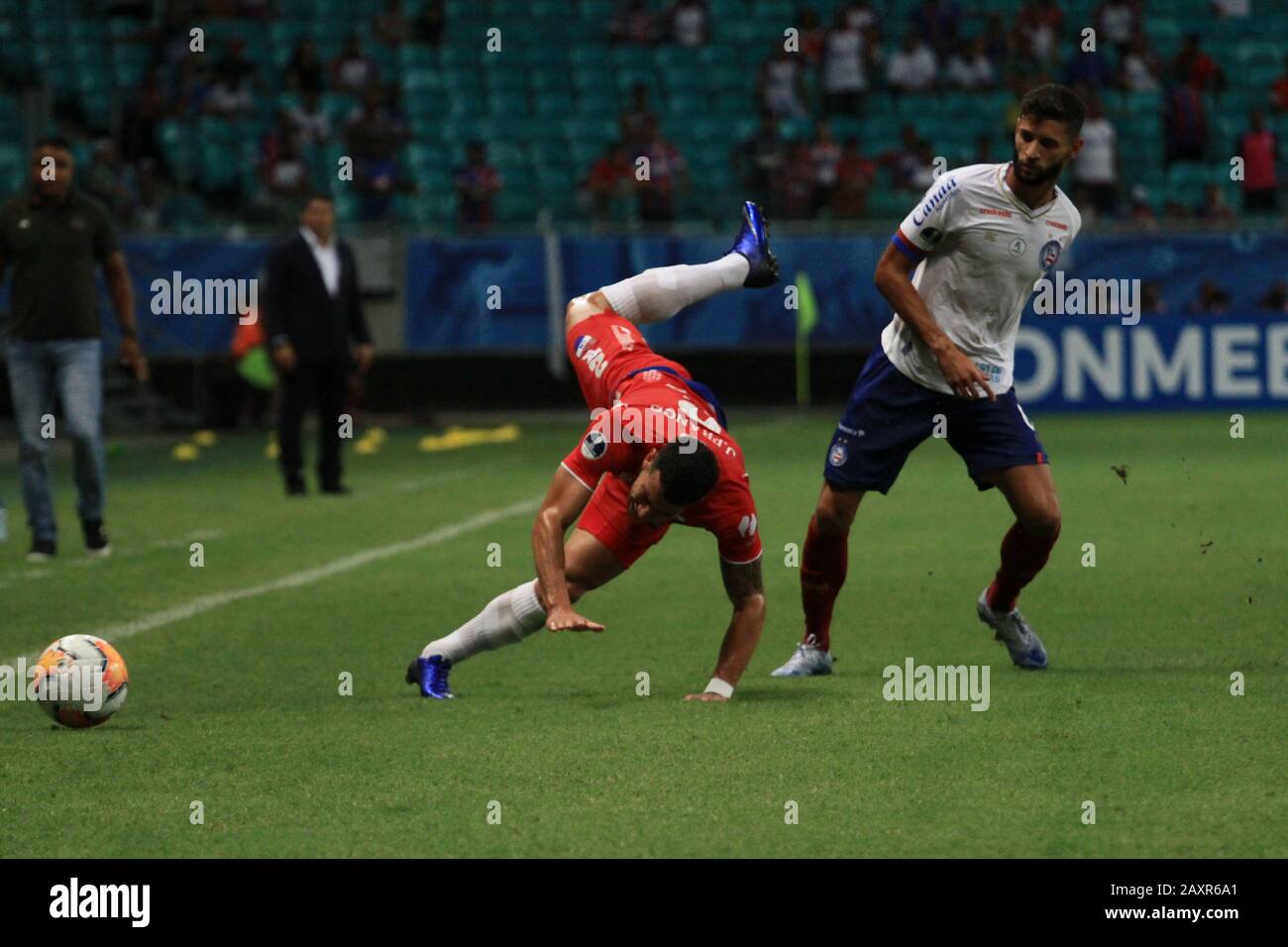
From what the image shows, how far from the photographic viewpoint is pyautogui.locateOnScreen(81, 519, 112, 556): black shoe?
1173cm

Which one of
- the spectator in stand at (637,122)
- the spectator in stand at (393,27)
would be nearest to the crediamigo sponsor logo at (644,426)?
the spectator in stand at (637,122)

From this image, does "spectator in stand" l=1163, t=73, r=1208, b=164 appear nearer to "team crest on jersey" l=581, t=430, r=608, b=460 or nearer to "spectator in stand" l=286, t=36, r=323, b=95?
"spectator in stand" l=286, t=36, r=323, b=95

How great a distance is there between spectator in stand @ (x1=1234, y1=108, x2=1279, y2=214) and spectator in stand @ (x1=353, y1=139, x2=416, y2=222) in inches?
389

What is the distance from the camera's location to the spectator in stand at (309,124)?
25219 millimetres

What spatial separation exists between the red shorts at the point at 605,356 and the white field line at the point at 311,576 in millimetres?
2568

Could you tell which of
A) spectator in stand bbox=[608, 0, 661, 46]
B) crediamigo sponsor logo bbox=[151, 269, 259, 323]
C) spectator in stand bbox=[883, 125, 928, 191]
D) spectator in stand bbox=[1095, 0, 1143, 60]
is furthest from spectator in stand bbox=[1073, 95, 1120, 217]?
crediamigo sponsor logo bbox=[151, 269, 259, 323]

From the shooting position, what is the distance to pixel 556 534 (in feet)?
22.0

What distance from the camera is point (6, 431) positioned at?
22.8 m

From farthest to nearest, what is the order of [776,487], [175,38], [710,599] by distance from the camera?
[175,38] → [776,487] → [710,599]

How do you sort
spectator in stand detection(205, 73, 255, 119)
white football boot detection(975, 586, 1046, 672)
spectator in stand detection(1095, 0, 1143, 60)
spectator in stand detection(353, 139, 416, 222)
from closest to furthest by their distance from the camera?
white football boot detection(975, 586, 1046, 672)
spectator in stand detection(353, 139, 416, 222)
spectator in stand detection(205, 73, 255, 119)
spectator in stand detection(1095, 0, 1143, 60)

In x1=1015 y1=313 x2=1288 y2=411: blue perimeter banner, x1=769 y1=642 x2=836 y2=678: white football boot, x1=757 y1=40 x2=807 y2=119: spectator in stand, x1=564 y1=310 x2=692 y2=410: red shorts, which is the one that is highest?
x1=757 y1=40 x2=807 y2=119: spectator in stand
